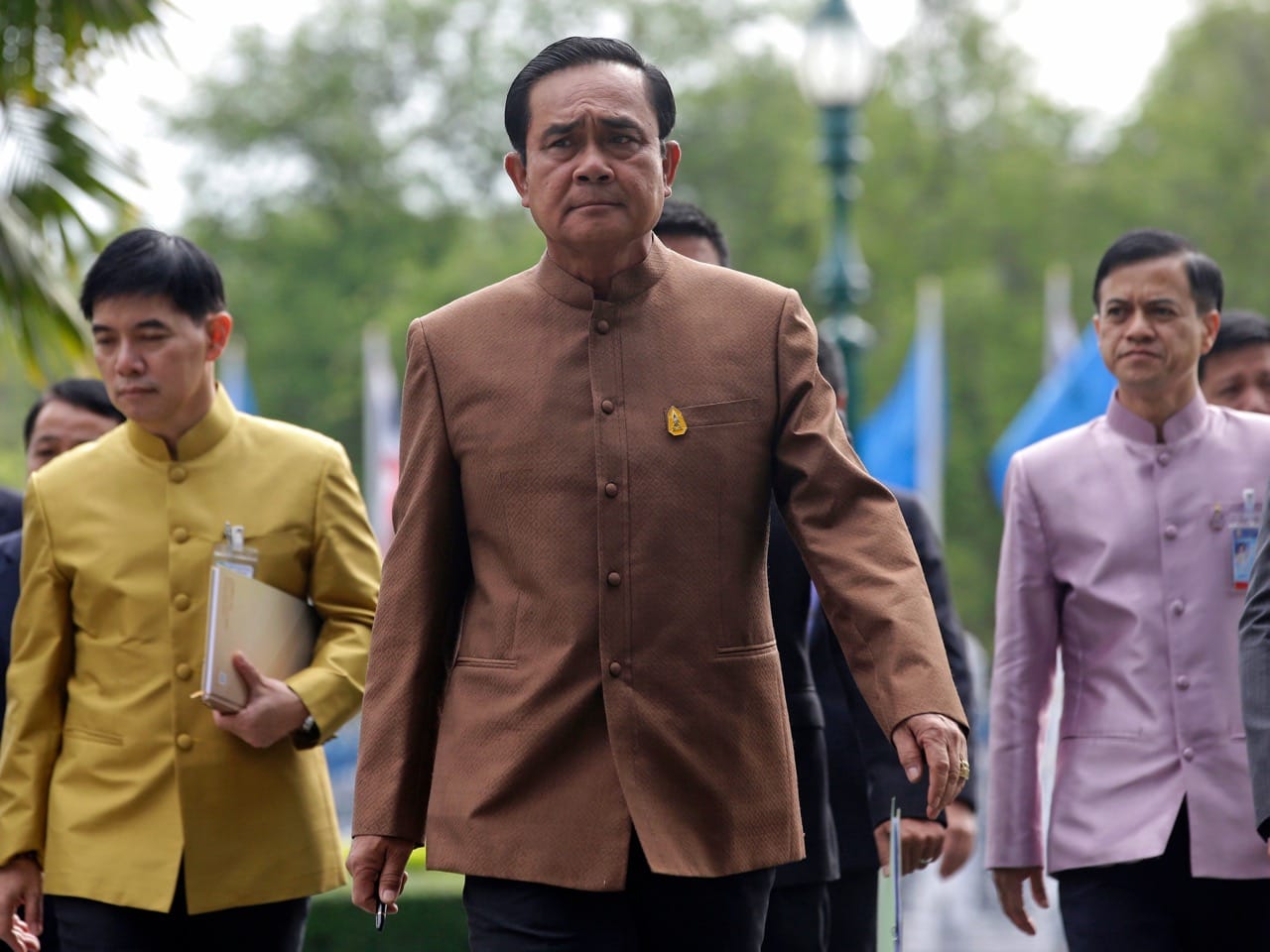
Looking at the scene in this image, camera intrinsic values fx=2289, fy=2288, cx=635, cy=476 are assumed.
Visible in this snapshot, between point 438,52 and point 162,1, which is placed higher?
point 438,52

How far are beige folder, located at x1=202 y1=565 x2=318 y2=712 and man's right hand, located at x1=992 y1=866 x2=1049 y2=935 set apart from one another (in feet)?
5.77

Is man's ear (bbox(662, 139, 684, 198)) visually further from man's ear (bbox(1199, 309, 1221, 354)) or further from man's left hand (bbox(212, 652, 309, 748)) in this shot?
man's ear (bbox(1199, 309, 1221, 354))

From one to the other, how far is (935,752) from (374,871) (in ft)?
3.33

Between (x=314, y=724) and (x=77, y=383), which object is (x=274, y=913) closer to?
(x=314, y=724)

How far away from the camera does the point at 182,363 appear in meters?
5.22

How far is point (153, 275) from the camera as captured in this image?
514cm

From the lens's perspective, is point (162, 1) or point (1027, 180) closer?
point (162, 1)

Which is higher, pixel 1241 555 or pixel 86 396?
pixel 86 396

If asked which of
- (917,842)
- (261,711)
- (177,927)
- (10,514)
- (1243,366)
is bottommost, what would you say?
(177,927)

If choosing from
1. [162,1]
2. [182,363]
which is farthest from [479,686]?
[162,1]

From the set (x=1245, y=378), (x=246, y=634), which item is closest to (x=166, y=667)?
(x=246, y=634)

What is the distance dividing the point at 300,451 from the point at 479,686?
1414 millimetres

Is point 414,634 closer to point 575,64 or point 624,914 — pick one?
point 624,914

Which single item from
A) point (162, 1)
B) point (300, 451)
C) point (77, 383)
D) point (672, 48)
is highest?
point (672, 48)
